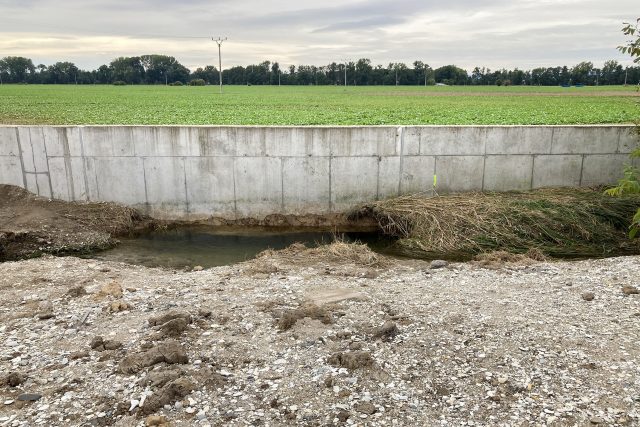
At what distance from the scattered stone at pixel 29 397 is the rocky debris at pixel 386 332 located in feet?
12.0

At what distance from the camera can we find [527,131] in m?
13.8

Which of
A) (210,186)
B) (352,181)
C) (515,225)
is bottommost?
(515,225)

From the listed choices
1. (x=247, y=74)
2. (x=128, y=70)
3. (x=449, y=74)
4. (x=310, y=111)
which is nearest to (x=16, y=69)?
(x=128, y=70)

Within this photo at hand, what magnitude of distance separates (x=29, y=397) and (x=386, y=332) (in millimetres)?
3893

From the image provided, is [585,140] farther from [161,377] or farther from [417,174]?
[161,377]

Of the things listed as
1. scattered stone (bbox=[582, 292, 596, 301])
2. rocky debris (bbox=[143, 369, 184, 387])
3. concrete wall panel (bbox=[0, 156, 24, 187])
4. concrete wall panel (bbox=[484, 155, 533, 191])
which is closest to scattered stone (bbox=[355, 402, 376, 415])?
rocky debris (bbox=[143, 369, 184, 387])

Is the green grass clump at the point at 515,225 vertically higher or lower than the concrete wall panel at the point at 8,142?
lower

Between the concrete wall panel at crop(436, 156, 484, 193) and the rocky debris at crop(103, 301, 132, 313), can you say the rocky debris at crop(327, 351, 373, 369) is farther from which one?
the concrete wall panel at crop(436, 156, 484, 193)

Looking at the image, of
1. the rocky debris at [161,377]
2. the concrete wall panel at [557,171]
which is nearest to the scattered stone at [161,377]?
the rocky debris at [161,377]

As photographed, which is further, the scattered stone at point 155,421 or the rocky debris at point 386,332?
the rocky debris at point 386,332

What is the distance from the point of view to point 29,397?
4.92 meters

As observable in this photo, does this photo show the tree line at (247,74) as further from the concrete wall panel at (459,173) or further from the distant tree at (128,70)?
the concrete wall panel at (459,173)

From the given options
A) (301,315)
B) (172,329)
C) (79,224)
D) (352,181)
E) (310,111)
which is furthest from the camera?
(310,111)

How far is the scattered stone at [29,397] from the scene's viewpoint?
16.1 feet
